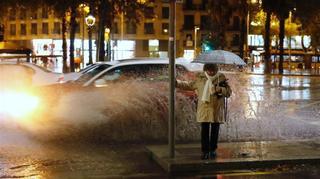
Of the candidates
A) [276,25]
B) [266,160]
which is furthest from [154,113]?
[276,25]

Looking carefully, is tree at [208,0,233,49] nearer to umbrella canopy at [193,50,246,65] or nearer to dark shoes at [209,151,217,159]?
umbrella canopy at [193,50,246,65]

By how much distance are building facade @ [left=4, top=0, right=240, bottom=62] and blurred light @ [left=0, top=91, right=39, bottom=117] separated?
77853 millimetres

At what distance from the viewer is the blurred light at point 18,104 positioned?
45.8 ft

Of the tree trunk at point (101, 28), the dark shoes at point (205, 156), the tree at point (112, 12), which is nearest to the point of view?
the dark shoes at point (205, 156)

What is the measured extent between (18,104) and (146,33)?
8438 cm

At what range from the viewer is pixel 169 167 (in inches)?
365

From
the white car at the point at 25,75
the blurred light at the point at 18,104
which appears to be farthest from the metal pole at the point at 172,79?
the white car at the point at 25,75

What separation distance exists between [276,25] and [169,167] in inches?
3160

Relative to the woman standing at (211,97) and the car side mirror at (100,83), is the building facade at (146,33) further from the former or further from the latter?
the woman standing at (211,97)

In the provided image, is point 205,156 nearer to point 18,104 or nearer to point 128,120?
point 128,120

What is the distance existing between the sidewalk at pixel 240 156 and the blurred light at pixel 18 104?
4.06 meters

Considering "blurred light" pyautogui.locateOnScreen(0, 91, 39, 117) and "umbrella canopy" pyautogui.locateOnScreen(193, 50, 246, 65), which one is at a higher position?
"umbrella canopy" pyautogui.locateOnScreen(193, 50, 246, 65)

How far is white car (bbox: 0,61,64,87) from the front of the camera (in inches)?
692

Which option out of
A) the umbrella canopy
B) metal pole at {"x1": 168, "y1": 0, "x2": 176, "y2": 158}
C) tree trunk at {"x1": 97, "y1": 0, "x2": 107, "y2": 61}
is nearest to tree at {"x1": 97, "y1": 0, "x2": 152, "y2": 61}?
tree trunk at {"x1": 97, "y1": 0, "x2": 107, "y2": 61}
